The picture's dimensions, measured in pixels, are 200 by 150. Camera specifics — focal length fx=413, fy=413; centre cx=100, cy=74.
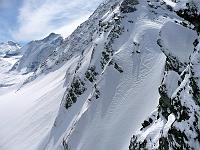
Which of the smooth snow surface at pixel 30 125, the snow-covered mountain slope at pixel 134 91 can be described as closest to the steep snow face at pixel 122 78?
the snow-covered mountain slope at pixel 134 91

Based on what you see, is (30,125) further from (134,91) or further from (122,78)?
(134,91)

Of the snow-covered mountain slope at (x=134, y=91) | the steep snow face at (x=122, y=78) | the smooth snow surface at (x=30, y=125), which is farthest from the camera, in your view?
the smooth snow surface at (x=30, y=125)

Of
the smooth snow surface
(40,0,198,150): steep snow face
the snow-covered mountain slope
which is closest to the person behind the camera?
the snow-covered mountain slope

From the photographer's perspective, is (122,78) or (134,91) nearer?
(134,91)

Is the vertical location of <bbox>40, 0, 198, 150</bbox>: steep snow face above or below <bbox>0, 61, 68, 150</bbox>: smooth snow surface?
above

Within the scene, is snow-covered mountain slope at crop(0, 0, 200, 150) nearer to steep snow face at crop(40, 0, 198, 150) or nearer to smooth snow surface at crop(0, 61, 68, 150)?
steep snow face at crop(40, 0, 198, 150)

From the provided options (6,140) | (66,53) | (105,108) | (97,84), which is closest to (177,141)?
(105,108)

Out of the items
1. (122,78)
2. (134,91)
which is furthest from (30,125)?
(134,91)

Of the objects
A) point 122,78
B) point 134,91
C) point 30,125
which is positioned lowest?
point 30,125

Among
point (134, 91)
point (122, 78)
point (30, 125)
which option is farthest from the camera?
point (30, 125)

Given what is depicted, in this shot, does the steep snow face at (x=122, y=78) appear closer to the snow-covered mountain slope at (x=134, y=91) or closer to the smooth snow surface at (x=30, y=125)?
the snow-covered mountain slope at (x=134, y=91)

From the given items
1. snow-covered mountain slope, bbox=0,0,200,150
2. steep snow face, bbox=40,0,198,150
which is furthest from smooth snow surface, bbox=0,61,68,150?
steep snow face, bbox=40,0,198,150

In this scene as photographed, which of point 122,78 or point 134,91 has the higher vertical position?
point 122,78

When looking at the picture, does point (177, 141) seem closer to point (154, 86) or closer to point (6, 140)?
point (154, 86)
